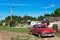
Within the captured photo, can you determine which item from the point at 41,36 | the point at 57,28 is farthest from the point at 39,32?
the point at 57,28

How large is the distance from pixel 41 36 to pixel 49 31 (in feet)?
3.54

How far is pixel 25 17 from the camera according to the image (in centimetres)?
12094

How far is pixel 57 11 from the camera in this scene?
122812 mm

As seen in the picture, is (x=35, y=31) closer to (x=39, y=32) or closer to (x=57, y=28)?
(x=39, y=32)

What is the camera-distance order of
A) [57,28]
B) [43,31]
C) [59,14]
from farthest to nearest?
1. [59,14]
2. [57,28]
3. [43,31]

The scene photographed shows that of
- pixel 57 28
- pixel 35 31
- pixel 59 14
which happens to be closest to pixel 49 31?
pixel 35 31

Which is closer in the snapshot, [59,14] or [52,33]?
[52,33]

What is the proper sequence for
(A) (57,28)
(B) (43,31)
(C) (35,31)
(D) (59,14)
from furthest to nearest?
(D) (59,14) < (A) (57,28) < (C) (35,31) < (B) (43,31)

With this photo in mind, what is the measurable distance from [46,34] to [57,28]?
9321 mm

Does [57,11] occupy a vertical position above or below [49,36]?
above

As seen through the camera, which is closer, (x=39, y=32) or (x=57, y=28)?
(x=39, y=32)

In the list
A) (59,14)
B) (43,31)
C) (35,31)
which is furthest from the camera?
(59,14)

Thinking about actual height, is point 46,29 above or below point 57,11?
below

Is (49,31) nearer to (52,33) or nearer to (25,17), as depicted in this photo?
(52,33)
